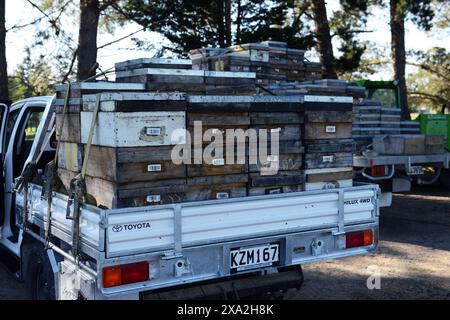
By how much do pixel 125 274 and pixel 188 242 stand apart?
44cm

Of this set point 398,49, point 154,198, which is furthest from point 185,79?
point 398,49

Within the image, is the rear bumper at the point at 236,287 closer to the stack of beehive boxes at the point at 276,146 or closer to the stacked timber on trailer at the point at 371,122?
the stack of beehive boxes at the point at 276,146

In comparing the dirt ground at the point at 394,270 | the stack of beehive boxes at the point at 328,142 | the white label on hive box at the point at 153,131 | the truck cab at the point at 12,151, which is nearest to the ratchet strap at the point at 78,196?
the white label on hive box at the point at 153,131

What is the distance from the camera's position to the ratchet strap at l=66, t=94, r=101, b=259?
3.41m

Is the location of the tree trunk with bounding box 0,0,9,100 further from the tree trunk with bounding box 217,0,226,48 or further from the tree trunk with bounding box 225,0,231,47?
the tree trunk with bounding box 225,0,231,47

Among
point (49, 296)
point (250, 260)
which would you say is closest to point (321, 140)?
point (250, 260)

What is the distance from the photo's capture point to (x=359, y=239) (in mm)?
4113

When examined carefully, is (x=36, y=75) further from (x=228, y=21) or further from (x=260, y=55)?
(x=260, y=55)

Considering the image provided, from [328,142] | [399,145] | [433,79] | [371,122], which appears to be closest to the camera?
[328,142]

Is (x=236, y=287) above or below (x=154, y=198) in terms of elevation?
below

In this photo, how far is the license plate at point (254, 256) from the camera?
360 cm

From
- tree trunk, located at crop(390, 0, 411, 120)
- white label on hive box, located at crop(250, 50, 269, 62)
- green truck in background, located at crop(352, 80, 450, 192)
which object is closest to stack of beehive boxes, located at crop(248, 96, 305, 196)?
green truck in background, located at crop(352, 80, 450, 192)

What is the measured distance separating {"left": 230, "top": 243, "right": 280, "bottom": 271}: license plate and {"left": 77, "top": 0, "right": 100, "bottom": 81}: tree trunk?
10035mm
